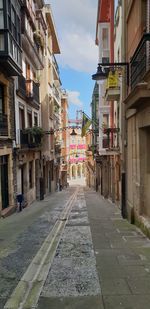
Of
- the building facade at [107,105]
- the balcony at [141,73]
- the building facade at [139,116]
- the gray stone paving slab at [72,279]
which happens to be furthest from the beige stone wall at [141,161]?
the building facade at [107,105]

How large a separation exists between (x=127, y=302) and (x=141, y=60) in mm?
5881

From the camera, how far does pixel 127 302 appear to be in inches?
177

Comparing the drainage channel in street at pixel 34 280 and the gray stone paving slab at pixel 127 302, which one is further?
the drainage channel in street at pixel 34 280

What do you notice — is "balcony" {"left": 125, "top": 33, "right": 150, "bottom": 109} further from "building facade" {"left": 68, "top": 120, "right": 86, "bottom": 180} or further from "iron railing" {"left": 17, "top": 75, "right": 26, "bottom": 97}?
"building facade" {"left": 68, "top": 120, "right": 86, "bottom": 180}

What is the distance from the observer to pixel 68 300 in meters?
4.61

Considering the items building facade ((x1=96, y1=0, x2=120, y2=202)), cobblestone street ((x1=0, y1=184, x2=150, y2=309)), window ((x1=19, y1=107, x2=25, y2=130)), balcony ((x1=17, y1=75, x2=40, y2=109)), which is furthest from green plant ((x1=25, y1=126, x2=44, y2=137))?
cobblestone street ((x1=0, y1=184, x2=150, y2=309))

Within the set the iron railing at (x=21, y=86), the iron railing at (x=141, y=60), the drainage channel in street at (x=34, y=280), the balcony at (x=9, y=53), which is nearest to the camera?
the drainage channel in street at (x=34, y=280)

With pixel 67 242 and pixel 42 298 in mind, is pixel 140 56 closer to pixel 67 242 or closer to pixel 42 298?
pixel 67 242

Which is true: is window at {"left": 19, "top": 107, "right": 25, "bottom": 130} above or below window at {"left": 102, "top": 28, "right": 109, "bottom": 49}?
below

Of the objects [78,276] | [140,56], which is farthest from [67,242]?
[140,56]

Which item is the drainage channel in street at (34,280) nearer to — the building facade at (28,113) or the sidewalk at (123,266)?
the sidewalk at (123,266)

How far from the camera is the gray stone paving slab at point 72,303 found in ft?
14.5

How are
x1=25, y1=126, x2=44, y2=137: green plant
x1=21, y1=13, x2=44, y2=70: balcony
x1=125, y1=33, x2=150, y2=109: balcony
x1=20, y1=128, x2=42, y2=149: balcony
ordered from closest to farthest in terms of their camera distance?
x1=125, y1=33, x2=150, y2=109: balcony < x1=21, y1=13, x2=44, y2=70: balcony < x1=20, y1=128, x2=42, y2=149: balcony < x1=25, y1=126, x2=44, y2=137: green plant

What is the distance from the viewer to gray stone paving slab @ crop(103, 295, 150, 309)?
14.4 ft
